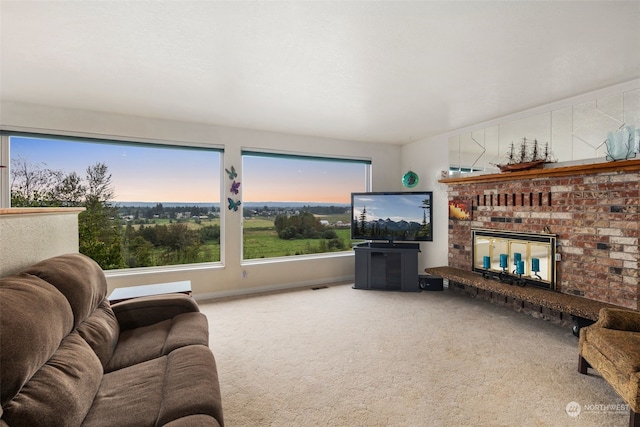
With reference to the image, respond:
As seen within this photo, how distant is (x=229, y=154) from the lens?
443 centimetres

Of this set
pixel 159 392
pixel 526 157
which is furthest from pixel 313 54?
pixel 526 157

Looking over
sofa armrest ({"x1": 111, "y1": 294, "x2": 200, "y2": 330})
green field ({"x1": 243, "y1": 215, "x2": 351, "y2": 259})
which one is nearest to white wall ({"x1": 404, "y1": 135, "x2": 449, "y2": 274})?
green field ({"x1": 243, "y1": 215, "x2": 351, "y2": 259})

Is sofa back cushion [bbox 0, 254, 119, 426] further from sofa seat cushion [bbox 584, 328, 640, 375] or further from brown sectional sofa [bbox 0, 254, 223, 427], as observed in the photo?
sofa seat cushion [bbox 584, 328, 640, 375]

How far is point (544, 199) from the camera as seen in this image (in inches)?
137

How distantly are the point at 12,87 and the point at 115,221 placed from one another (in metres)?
1.67

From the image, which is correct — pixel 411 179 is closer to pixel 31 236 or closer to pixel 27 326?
pixel 31 236

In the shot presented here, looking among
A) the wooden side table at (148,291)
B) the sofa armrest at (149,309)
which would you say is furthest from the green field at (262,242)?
the sofa armrest at (149,309)

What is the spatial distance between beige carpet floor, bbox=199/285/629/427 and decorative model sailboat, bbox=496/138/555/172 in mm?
1694

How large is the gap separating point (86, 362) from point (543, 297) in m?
3.71

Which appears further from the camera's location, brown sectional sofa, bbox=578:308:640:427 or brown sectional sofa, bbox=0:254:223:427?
brown sectional sofa, bbox=578:308:640:427

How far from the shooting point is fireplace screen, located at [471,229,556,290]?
344cm

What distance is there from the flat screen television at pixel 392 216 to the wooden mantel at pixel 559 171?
0.62 metres

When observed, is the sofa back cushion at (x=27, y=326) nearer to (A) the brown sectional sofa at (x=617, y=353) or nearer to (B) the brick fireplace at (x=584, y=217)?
(A) the brown sectional sofa at (x=617, y=353)

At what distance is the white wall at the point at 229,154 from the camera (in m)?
3.55
